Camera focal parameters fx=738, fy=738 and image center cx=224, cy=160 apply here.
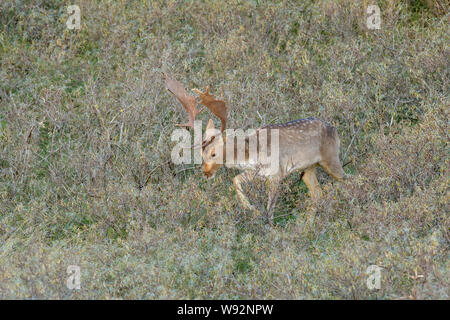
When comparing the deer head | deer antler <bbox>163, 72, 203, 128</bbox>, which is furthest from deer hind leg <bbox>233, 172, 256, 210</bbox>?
deer antler <bbox>163, 72, 203, 128</bbox>

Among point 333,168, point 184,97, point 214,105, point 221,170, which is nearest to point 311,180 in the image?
point 333,168

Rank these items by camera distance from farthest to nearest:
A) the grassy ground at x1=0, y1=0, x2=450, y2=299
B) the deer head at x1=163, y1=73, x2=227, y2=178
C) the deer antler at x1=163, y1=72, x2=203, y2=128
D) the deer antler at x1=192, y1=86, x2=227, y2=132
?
the deer antler at x1=163, y1=72, x2=203, y2=128, the deer head at x1=163, y1=73, x2=227, y2=178, the deer antler at x1=192, y1=86, x2=227, y2=132, the grassy ground at x1=0, y1=0, x2=450, y2=299

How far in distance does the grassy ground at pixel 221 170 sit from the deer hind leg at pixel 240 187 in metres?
0.12

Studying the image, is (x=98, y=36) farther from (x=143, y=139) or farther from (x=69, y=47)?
(x=143, y=139)

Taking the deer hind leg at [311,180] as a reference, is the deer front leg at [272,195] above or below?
below

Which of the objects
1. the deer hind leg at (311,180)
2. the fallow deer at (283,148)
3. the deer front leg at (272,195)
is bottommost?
the deer front leg at (272,195)

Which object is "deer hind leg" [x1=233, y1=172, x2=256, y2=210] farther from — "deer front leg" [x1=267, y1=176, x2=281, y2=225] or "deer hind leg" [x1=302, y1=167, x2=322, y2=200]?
"deer hind leg" [x1=302, y1=167, x2=322, y2=200]

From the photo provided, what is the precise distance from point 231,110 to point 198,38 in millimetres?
2291

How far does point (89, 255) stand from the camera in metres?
7.20

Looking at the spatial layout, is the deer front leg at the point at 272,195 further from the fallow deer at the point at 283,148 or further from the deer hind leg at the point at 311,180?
the deer hind leg at the point at 311,180

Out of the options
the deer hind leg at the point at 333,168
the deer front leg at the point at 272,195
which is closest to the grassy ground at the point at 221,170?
the deer front leg at the point at 272,195

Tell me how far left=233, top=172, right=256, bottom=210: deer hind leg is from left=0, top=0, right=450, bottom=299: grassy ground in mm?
120

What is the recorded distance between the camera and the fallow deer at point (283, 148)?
27.7 ft

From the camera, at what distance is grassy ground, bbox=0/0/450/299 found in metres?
6.59
